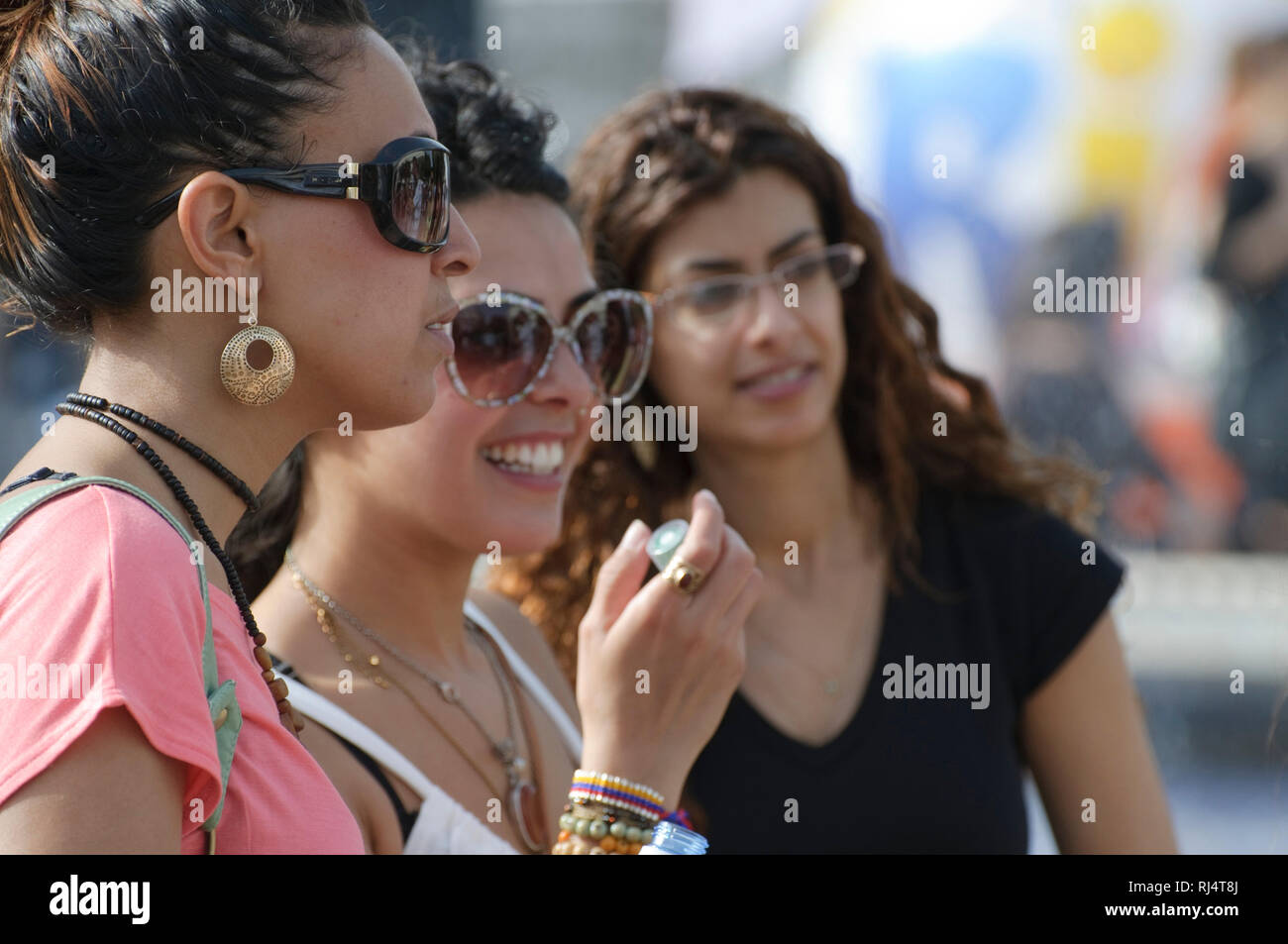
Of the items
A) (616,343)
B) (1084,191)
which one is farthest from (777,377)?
(1084,191)

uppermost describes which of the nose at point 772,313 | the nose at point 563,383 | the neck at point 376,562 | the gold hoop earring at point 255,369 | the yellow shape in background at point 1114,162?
the yellow shape in background at point 1114,162

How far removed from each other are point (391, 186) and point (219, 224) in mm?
174

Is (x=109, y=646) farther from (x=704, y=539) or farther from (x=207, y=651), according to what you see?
(x=704, y=539)

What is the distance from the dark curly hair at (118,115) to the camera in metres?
1.20

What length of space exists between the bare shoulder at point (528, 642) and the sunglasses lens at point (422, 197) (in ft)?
3.84

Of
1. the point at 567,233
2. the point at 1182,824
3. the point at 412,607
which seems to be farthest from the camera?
the point at 1182,824

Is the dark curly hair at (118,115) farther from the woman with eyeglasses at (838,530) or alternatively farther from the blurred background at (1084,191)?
the blurred background at (1084,191)

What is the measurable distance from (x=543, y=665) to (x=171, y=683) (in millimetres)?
1422

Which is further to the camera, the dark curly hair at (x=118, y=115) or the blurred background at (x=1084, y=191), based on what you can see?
the blurred background at (x=1084, y=191)

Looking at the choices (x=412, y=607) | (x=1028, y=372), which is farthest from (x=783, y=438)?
(x=1028, y=372)

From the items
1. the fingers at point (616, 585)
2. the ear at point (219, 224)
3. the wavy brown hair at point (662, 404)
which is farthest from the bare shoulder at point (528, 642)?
the ear at point (219, 224)

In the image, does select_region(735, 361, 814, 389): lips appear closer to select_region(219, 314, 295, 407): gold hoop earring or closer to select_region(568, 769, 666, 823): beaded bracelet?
select_region(568, 769, 666, 823): beaded bracelet
